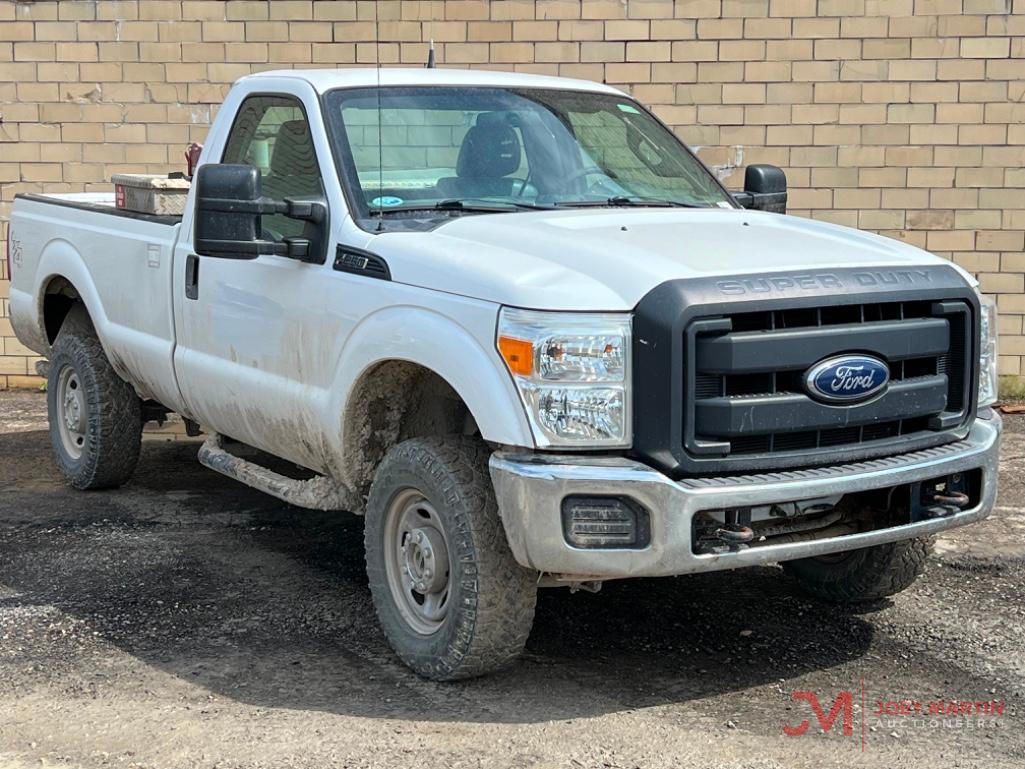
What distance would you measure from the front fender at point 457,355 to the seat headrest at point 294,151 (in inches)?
35.4

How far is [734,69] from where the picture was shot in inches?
404

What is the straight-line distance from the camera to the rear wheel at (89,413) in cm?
744

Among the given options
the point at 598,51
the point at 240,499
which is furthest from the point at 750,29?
the point at 240,499

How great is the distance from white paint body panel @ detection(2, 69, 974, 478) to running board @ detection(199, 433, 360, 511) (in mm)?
101

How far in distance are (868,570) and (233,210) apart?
2722 millimetres

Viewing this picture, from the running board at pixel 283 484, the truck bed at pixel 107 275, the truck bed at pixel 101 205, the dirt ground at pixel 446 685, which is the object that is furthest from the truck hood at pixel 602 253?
the truck bed at pixel 101 205

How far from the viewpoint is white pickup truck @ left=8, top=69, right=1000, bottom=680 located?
436cm

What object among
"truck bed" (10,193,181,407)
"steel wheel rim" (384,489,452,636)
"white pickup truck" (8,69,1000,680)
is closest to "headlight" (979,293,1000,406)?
"white pickup truck" (8,69,1000,680)

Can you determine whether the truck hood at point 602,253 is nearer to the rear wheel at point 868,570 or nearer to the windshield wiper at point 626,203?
the windshield wiper at point 626,203

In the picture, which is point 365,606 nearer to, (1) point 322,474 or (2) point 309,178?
(1) point 322,474

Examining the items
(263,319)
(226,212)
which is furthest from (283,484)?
(226,212)

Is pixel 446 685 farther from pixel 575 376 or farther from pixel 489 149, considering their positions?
pixel 489 149

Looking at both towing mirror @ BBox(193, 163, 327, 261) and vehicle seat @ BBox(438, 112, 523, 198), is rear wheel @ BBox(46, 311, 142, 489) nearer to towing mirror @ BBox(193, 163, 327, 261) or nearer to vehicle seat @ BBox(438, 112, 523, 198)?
towing mirror @ BBox(193, 163, 327, 261)

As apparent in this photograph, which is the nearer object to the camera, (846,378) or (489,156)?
(846,378)
